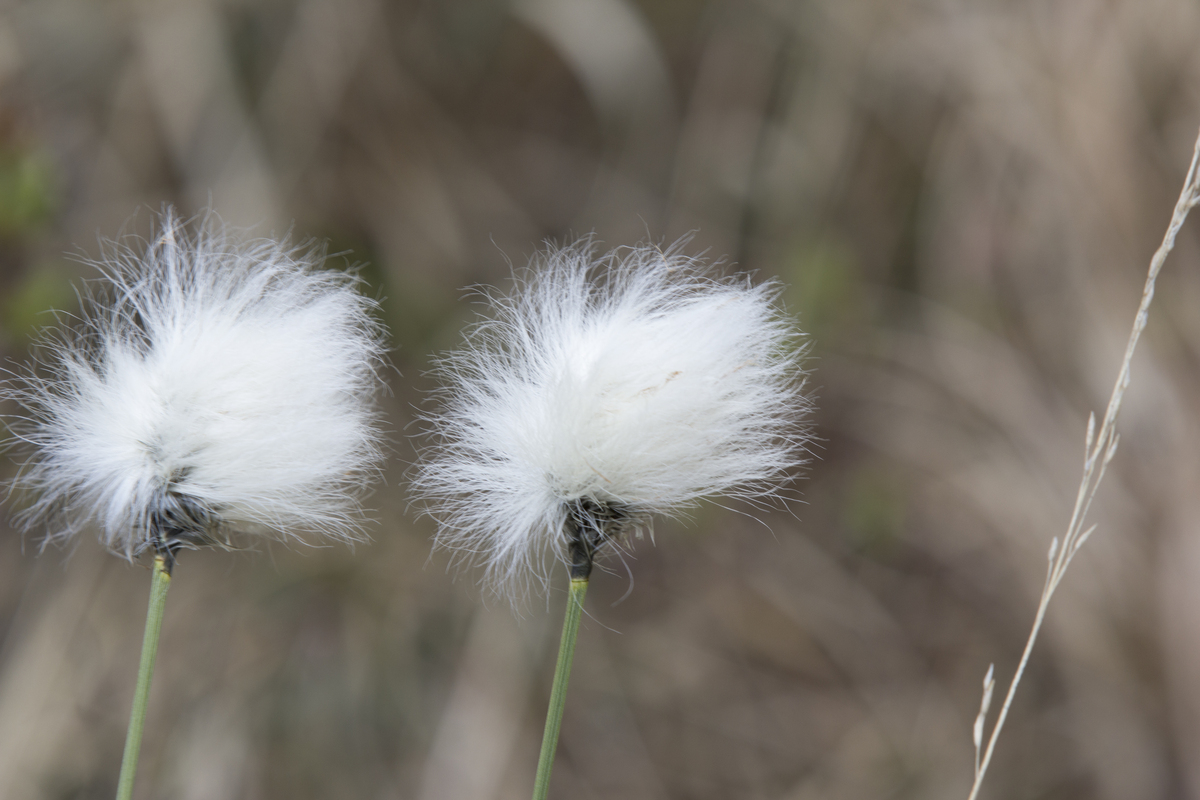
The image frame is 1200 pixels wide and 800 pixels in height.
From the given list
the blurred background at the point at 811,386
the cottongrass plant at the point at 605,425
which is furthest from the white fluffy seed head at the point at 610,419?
the blurred background at the point at 811,386

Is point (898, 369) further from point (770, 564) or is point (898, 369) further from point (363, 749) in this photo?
point (363, 749)

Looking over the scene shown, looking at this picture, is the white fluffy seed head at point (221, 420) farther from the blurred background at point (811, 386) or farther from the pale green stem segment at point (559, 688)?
the blurred background at point (811, 386)

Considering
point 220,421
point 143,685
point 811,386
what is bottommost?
point 143,685

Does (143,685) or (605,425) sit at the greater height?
(605,425)

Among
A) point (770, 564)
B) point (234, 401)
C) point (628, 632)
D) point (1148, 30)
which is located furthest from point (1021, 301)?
point (234, 401)

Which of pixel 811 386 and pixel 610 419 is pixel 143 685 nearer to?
pixel 610 419

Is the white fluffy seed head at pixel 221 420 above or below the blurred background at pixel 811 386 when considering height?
below

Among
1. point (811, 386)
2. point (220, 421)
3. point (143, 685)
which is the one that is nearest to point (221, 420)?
point (220, 421)

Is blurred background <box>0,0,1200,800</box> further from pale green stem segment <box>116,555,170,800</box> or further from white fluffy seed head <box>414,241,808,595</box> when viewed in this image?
pale green stem segment <box>116,555,170,800</box>
